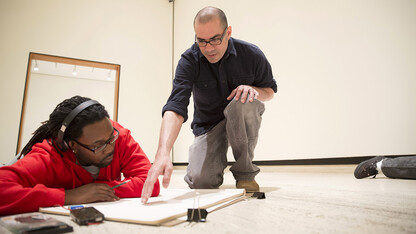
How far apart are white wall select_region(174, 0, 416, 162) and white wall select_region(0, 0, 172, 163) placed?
2195 millimetres

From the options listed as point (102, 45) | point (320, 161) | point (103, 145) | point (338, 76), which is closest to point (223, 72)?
point (103, 145)

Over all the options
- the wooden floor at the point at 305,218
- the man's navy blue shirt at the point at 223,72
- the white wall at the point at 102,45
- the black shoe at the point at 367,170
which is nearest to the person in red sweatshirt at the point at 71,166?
the wooden floor at the point at 305,218

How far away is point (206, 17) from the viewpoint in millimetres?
1407

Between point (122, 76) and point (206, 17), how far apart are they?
3.69 meters

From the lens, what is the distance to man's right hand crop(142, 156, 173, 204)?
96 centimetres

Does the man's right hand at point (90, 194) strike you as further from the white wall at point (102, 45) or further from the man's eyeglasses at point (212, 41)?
the white wall at point (102, 45)

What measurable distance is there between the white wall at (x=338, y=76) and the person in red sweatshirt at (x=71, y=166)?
2177mm

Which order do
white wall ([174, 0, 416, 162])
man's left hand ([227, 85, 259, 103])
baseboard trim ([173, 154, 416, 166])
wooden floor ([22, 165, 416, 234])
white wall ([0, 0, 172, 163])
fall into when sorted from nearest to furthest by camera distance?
wooden floor ([22, 165, 416, 234]) < man's left hand ([227, 85, 259, 103]) < white wall ([174, 0, 416, 162]) < baseboard trim ([173, 154, 416, 166]) < white wall ([0, 0, 172, 163])

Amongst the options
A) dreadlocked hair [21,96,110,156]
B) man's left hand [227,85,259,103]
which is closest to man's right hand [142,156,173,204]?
dreadlocked hair [21,96,110,156]

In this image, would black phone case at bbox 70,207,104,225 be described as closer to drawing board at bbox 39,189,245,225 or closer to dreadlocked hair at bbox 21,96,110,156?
drawing board at bbox 39,189,245,225

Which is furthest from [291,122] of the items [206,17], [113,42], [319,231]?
[113,42]

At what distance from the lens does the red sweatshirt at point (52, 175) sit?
0.86 metres

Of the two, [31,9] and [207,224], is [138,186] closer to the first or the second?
[207,224]

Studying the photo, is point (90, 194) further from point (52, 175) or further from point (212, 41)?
point (212, 41)
